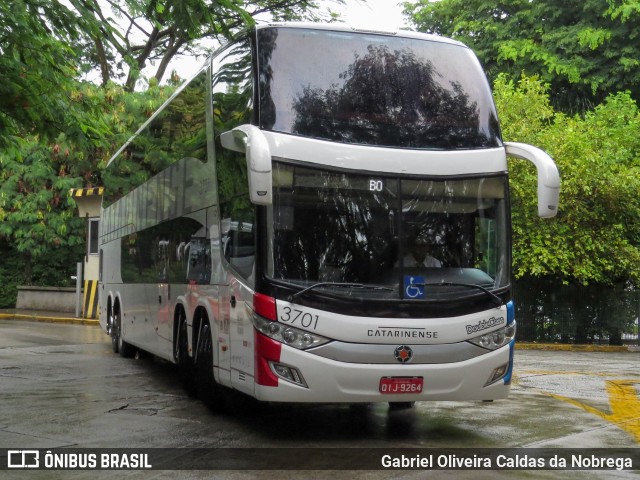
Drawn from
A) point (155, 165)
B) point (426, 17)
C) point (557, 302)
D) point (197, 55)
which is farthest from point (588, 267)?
point (426, 17)

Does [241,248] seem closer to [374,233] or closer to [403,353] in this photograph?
[374,233]

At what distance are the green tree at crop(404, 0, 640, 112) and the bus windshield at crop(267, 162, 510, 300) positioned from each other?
2815cm

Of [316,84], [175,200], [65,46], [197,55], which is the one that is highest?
[197,55]

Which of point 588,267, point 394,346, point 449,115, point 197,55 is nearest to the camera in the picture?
point 394,346

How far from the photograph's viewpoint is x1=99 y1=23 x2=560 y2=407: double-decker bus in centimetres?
887

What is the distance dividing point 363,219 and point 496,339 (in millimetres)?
1677

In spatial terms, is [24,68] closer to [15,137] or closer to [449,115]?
[15,137]

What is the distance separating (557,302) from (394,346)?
1993cm

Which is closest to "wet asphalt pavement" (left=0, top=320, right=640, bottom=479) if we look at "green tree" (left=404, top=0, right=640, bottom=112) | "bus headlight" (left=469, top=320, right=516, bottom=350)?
"bus headlight" (left=469, top=320, right=516, bottom=350)

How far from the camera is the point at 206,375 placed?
11.2 metres

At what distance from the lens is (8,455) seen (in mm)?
8227

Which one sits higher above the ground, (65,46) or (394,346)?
(65,46)

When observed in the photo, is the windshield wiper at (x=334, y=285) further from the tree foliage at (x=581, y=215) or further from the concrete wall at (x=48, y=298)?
the concrete wall at (x=48, y=298)

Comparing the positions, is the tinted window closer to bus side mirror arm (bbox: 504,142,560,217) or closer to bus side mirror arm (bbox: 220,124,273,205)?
bus side mirror arm (bbox: 220,124,273,205)
